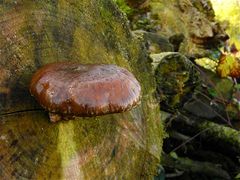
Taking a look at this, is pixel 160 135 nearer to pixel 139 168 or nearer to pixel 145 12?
pixel 139 168

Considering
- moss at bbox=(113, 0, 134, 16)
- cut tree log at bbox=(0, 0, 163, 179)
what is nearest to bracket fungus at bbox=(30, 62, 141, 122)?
cut tree log at bbox=(0, 0, 163, 179)

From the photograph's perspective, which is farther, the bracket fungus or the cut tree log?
the cut tree log

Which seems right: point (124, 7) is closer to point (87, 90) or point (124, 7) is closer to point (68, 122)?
point (68, 122)

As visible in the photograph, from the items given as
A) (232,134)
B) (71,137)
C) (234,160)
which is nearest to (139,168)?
(71,137)

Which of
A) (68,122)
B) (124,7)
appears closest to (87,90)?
(68,122)

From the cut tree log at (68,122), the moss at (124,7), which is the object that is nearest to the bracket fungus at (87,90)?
the cut tree log at (68,122)

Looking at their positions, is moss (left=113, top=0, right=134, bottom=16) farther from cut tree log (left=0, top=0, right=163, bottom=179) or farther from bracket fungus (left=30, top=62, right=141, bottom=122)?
bracket fungus (left=30, top=62, right=141, bottom=122)

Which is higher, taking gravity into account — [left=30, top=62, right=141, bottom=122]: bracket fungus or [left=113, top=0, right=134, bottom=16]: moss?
[left=30, top=62, right=141, bottom=122]: bracket fungus

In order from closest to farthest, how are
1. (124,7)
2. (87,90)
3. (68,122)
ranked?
1. (87,90)
2. (68,122)
3. (124,7)

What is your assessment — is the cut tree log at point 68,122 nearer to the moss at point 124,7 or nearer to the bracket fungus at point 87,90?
the bracket fungus at point 87,90
